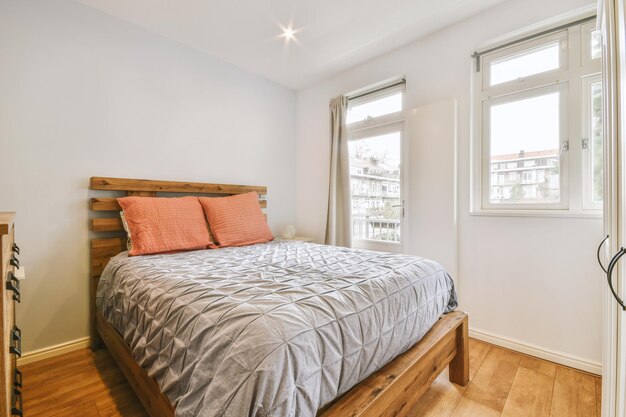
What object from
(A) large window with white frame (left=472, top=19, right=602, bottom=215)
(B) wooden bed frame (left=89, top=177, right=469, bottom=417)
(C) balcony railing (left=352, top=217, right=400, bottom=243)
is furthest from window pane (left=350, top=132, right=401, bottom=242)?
(B) wooden bed frame (left=89, top=177, right=469, bottom=417)

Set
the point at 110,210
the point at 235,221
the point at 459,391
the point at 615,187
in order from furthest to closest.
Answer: the point at 235,221, the point at 110,210, the point at 459,391, the point at 615,187

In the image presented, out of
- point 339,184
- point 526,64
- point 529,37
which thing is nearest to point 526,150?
point 526,64

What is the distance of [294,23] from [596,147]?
2380 millimetres

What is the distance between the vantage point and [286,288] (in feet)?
3.83

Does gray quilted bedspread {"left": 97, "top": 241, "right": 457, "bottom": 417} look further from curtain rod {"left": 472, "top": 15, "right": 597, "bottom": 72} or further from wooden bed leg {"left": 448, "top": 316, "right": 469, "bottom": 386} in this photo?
curtain rod {"left": 472, "top": 15, "right": 597, "bottom": 72}

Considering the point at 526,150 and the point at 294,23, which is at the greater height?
the point at 294,23

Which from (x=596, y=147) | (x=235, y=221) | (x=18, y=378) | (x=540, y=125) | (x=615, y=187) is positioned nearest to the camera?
(x=615, y=187)

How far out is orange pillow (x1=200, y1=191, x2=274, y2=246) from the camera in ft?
8.08

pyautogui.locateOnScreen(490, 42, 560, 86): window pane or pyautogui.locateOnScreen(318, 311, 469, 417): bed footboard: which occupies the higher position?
pyautogui.locateOnScreen(490, 42, 560, 86): window pane

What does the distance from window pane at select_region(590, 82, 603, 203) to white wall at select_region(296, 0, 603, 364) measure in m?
0.21

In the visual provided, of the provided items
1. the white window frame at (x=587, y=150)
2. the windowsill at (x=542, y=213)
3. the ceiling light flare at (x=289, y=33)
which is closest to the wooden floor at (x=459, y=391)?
the windowsill at (x=542, y=213)

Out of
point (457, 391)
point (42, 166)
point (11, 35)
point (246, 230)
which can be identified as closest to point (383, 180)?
point (246, 230)

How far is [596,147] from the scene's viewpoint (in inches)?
72.6

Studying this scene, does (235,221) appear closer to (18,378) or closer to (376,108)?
(18,378)
